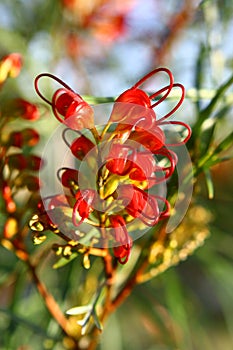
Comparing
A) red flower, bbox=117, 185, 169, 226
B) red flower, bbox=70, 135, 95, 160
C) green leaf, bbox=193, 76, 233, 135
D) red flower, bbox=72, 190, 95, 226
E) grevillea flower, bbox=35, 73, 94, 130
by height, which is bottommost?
green leaf, bbox=193, 76, 233, 135

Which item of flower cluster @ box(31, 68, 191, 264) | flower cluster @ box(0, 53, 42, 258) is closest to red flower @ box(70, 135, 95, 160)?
flower cluster @ box(31, 68, 191, 264)

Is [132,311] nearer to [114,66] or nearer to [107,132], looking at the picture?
[114,66]

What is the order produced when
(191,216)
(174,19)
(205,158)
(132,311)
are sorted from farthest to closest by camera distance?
(132,311), (174,19), (191,216), (205,158)

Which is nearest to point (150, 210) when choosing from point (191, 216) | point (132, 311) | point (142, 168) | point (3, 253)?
point (142, 168)

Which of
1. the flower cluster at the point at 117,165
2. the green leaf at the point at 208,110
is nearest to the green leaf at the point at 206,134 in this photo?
→ the green leaf at the point at 208,110

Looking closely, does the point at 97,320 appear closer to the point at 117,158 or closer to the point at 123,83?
the point at 117,158

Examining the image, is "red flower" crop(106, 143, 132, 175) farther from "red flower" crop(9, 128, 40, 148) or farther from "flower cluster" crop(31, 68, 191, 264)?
"red flower" crop(9, 128, 40, 148)

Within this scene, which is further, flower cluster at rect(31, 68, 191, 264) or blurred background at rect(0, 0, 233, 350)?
blurred background at rect(0, 0, 233, 350)

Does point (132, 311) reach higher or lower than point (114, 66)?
lower
